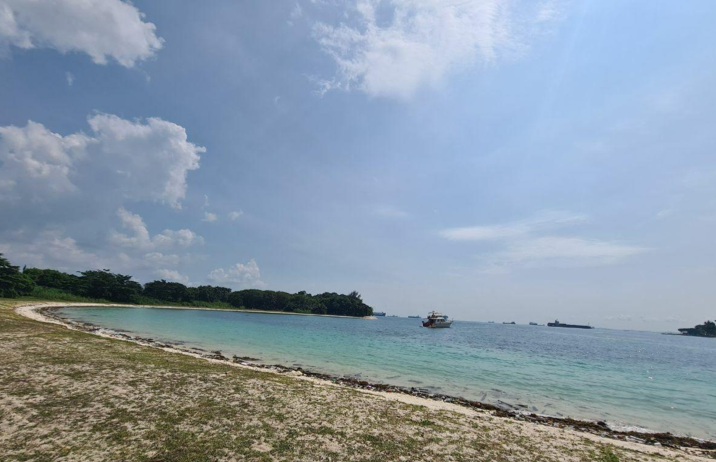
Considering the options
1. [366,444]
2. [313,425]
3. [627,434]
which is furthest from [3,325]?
[627,434]

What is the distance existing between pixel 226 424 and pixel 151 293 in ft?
519

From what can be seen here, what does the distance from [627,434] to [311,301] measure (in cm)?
18539

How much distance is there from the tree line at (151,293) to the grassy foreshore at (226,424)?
3304 inches

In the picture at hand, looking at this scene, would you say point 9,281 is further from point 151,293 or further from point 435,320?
point 435,320

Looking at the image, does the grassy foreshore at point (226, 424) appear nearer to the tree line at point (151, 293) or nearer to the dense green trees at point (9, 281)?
the dense green trees at point (9, 281)

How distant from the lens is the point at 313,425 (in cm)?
1034

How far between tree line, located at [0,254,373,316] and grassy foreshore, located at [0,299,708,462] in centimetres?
8391

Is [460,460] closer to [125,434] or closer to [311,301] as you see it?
[125,434]

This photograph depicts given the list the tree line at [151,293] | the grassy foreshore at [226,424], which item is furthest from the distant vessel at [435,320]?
the grassy foreshore at [226,424]

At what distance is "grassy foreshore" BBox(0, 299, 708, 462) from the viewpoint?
810 cm

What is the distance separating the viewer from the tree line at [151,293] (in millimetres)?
Result: 75494

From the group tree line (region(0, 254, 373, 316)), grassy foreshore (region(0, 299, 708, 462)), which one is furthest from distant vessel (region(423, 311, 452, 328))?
grassy foreshore (region(0, 299, 708, 462))

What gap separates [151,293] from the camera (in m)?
139

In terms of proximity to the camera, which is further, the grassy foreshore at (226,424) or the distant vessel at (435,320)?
the distant vessel at (435,320)
